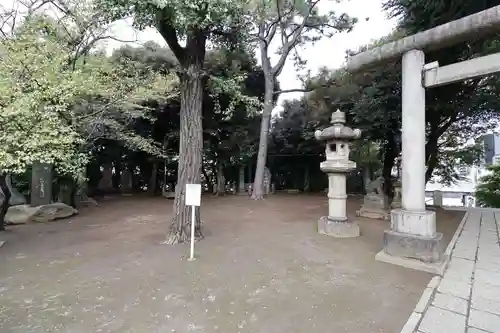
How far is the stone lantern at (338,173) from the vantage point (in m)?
6.16

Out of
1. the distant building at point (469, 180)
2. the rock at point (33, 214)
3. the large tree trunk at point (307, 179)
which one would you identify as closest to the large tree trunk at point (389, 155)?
the distant building at point (469, 180)

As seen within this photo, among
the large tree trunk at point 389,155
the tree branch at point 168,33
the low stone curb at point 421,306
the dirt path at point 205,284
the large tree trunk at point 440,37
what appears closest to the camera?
the low stone curb at point 421,306

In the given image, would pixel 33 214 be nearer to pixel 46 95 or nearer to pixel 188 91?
pixel 46 95

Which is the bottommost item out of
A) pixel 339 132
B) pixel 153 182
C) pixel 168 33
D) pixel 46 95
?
pixel 153 182

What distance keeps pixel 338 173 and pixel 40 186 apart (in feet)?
27.7

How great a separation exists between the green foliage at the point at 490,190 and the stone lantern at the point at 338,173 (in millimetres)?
11757

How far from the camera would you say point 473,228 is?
7.22m

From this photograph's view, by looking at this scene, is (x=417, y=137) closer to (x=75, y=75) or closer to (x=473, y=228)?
(x=473, y=228)

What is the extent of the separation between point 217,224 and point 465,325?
539cm

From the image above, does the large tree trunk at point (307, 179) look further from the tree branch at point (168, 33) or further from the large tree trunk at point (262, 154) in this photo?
the tree branch at point (168, 33)

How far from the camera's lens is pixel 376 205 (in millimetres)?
8688

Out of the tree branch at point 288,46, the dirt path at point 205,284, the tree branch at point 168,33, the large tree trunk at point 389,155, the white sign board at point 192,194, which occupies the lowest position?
the dirt path at point 205,284

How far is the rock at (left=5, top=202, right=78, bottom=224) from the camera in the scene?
7652 mm

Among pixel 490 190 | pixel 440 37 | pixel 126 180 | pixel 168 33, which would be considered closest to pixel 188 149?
pixel 168 33
